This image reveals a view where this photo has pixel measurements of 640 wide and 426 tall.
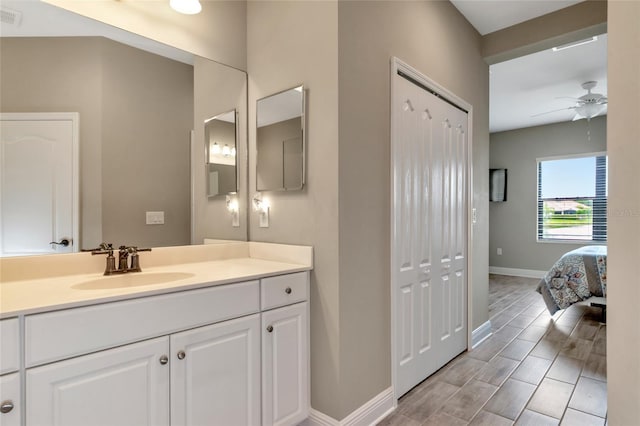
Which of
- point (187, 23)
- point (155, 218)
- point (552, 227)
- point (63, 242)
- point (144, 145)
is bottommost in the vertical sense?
point (552, 227)

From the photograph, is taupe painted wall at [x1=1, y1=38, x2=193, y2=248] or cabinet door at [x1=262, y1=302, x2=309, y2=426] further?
cabinet door at [x1=262, y1=302, x2=309, y2=426]

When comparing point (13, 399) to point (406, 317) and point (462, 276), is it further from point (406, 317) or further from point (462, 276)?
point (462, 276)

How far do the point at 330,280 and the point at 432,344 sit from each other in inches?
46.9

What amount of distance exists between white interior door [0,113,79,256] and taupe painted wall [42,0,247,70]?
53cm

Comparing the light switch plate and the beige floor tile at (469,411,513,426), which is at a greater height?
the light switch plate

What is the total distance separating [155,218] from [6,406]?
104 cm

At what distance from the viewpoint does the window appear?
18.7 ft

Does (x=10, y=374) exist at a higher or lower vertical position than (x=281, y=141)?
lower

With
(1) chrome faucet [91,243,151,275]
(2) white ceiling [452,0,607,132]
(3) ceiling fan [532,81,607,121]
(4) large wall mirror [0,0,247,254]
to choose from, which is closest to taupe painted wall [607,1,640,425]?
(4) large wall mirror [0,0,247,254]

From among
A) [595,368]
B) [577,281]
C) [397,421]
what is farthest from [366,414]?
[577,281]

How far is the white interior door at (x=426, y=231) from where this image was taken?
213cm

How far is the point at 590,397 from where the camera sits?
85.4 inches

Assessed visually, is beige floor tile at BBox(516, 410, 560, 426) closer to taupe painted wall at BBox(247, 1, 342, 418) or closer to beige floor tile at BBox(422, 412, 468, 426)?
beige floor tile at BBox(422, 412, 468, 426)

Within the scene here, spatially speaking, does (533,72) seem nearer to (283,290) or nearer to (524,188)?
(524,188)
